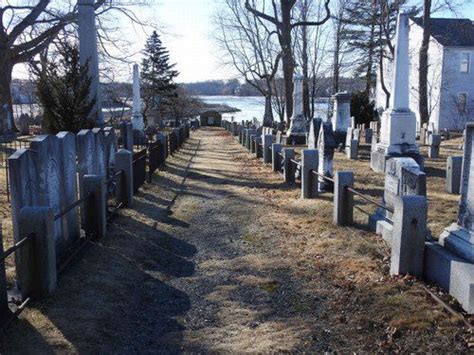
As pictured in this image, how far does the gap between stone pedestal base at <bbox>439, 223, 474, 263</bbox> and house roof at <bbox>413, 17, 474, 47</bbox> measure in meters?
37.3

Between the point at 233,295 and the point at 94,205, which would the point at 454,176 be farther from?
the point at 94,205

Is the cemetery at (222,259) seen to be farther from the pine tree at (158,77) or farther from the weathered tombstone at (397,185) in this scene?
the pine tree at (158,77)

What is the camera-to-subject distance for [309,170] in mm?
10734

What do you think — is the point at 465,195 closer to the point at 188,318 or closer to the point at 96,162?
the point at 188,318

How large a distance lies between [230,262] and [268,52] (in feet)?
129

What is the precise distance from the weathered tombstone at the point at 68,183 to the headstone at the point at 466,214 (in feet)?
16.3

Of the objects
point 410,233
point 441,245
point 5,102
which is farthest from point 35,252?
point 5,102

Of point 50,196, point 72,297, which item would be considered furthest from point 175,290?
point 50,196

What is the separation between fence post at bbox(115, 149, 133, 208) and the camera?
1005 centimetres

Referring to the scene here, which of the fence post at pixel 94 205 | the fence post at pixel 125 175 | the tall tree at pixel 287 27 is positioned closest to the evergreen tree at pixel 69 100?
the fence post at pixel 125 175

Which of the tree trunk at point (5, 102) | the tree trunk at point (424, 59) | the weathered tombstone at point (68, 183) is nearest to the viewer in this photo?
the weathered tombstone at point (68, 183)

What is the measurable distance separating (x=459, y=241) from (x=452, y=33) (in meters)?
42.0

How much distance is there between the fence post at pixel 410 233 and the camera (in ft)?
18.4

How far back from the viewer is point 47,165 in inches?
249
